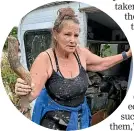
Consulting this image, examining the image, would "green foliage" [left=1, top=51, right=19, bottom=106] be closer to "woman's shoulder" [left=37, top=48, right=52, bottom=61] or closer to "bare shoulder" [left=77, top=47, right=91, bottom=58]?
"woman's shoulder" [left=37, top=48, right=52, bottom=61]

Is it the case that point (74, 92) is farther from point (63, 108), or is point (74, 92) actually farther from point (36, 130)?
point (36, 130)

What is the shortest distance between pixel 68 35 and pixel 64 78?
0.21m

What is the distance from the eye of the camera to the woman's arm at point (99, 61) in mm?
2271

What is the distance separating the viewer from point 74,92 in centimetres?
225

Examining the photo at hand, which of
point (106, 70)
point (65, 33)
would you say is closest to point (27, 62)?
point (65, 33)

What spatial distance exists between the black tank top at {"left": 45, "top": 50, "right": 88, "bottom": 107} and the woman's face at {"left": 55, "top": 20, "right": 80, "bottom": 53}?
9 cm

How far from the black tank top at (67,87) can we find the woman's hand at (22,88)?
3.7 inches

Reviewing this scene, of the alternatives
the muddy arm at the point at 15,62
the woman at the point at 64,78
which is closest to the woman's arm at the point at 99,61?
the woman at the point at 64,78

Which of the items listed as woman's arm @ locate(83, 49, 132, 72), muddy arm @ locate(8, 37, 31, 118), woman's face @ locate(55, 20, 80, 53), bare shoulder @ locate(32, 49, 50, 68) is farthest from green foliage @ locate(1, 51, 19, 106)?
woman's arm @ locate(83, 49, 132, 72)

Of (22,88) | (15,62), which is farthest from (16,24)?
(22,88)

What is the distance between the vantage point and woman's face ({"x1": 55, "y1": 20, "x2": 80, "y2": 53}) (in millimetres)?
2223

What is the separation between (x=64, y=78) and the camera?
2248mm

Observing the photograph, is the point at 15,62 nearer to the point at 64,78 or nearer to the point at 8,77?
the point at 8,77

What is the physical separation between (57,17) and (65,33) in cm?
9
